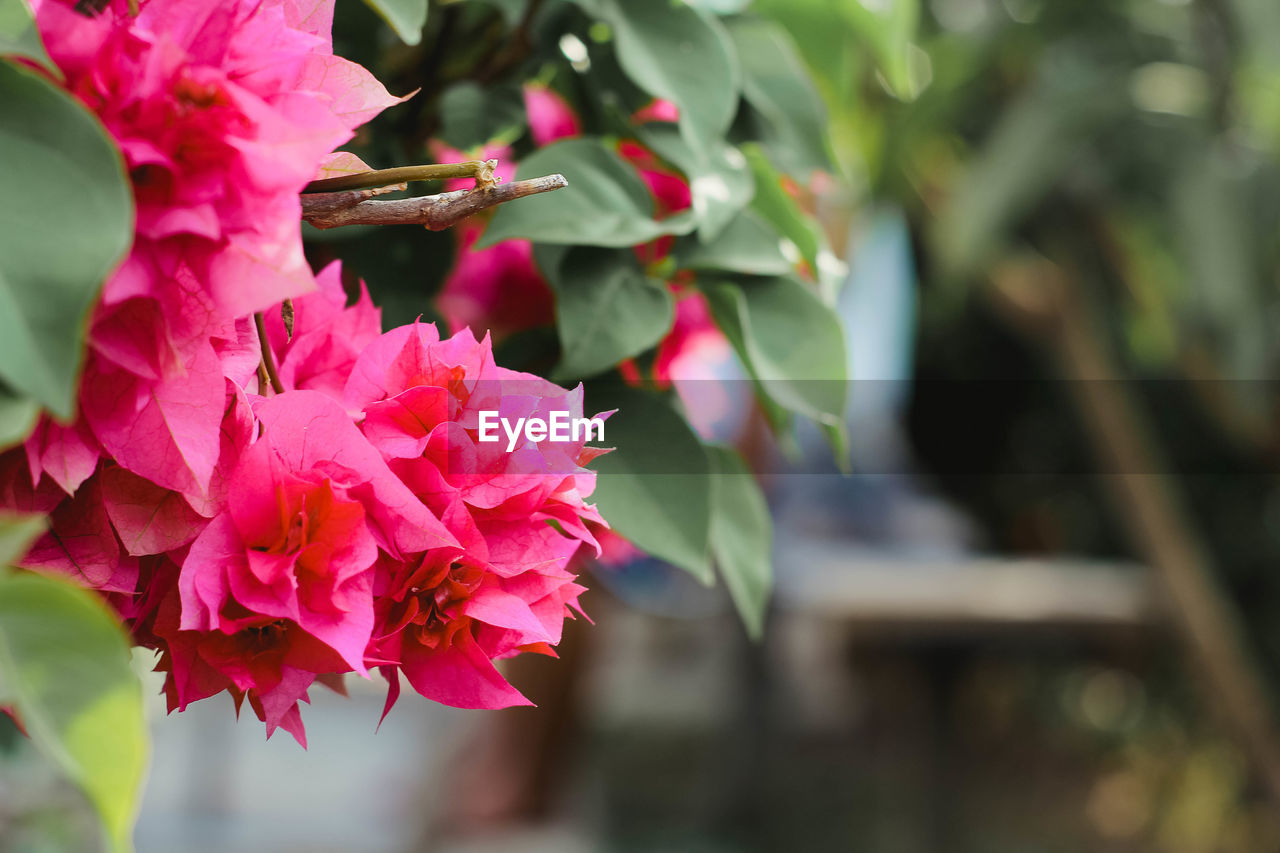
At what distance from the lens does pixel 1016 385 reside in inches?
57.1

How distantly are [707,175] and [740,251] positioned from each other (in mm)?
19

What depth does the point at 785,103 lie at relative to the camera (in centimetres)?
27

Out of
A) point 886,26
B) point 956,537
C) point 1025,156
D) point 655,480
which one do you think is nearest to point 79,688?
point 655,480

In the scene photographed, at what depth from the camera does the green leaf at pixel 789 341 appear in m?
0.22

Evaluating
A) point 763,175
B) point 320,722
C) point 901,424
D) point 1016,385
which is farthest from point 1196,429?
point 320,722

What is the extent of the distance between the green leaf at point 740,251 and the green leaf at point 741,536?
0.04m

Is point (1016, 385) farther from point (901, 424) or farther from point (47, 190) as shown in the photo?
point (47, 190)

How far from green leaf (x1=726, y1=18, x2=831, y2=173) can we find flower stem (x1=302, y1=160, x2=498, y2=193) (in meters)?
0.13

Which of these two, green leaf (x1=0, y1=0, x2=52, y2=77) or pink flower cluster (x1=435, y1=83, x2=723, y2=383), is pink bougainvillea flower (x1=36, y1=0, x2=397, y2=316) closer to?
green leaf (x1=0, y1=0, x2=52, y2=77)

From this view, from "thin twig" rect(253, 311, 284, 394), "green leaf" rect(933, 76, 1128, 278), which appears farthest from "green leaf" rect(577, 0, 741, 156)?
"green leaf" rect(933, 76, 1128, 278)

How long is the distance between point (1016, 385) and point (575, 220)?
1.36 meters

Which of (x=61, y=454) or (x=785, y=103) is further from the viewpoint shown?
(x=785, y=103)

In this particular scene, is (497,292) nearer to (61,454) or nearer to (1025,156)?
(61,454)

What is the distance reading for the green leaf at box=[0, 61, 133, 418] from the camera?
0.10 m
